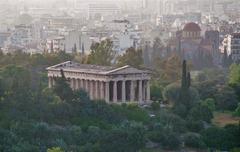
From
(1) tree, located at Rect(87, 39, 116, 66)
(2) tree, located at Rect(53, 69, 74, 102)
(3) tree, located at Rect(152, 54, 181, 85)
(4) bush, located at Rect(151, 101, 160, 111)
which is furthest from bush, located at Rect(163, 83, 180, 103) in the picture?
(1) tree, located at Rect(87, 39, 116, 66)

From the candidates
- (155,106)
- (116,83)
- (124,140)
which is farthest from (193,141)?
(116,83)

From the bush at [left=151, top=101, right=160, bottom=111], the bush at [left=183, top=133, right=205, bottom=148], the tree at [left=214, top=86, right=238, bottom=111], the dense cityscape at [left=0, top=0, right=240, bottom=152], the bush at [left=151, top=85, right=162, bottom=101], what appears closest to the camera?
the dense cityscape at [left=0, top=0, right=240, bottom=152]

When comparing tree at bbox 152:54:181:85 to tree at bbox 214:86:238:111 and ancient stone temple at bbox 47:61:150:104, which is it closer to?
tree at bbox 214:86:238:111

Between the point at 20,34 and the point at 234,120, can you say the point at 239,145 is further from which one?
the point at 20,34

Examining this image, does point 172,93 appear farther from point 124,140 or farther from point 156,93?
point 124,140

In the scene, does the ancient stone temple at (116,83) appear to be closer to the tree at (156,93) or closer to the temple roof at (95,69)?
the temple roof at (95,69)

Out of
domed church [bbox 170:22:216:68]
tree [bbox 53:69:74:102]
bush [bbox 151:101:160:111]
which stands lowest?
domed church [bbox 170:22:216:68]

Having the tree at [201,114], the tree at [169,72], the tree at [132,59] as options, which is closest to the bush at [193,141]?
the tree at [201,114]

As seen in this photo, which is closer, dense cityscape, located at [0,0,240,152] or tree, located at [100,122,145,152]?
tree, located at [100,122,145,152]

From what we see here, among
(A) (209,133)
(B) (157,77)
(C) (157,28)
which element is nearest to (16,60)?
(B) (157,77)
